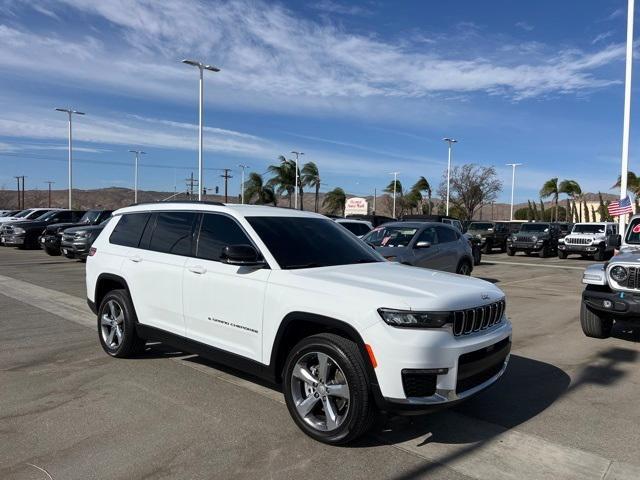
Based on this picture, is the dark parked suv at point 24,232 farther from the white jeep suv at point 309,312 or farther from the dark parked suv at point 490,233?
the dark parked suv at point 490,233

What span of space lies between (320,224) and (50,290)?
816 centimetres

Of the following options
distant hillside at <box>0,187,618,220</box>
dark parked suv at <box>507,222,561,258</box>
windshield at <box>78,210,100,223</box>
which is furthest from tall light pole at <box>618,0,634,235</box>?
distant hillside at <box>0,187,618,220</box>

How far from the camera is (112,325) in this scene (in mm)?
6102

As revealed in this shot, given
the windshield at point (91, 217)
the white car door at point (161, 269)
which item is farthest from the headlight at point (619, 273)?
the windshield at point (91, 217)

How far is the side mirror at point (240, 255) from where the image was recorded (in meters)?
4.36

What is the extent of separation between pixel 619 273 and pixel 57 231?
1936 centimetres

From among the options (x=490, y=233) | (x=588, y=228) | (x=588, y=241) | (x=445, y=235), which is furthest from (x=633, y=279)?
(x=490, y=233)

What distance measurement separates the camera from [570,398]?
5.02 m

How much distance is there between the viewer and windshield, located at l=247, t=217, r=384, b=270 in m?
4.64

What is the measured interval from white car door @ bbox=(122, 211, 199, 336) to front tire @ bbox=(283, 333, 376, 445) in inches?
60.7

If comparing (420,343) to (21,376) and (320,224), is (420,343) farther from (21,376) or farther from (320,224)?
(21,376)

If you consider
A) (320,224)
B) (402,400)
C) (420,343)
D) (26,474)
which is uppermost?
(320,224)

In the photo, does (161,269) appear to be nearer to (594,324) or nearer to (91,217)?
(594,324)

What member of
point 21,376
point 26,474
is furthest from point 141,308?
point 26,474
